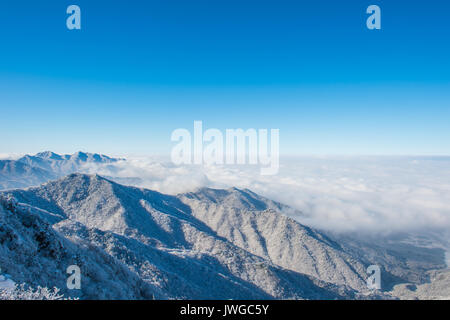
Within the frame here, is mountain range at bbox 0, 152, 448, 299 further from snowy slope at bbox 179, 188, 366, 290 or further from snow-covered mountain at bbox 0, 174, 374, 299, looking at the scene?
snowy slope at bbox 179, 188, 366, 290

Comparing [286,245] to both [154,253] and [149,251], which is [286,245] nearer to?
[154,253]

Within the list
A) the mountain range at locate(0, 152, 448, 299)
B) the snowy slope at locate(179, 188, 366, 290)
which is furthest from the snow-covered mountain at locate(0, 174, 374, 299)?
the snowy slope at locate(179, 188, 366, 290)

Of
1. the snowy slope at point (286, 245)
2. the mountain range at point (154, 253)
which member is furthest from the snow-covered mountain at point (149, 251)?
the snowy slope at point (286, 245)

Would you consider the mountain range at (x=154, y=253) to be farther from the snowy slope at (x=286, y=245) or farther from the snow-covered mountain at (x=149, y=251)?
the snowy slope at (x=286, y=245)

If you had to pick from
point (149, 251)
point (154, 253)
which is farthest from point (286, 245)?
point (149, 251)

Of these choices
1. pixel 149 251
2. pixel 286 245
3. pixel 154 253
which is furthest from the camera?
pixel 286 245
